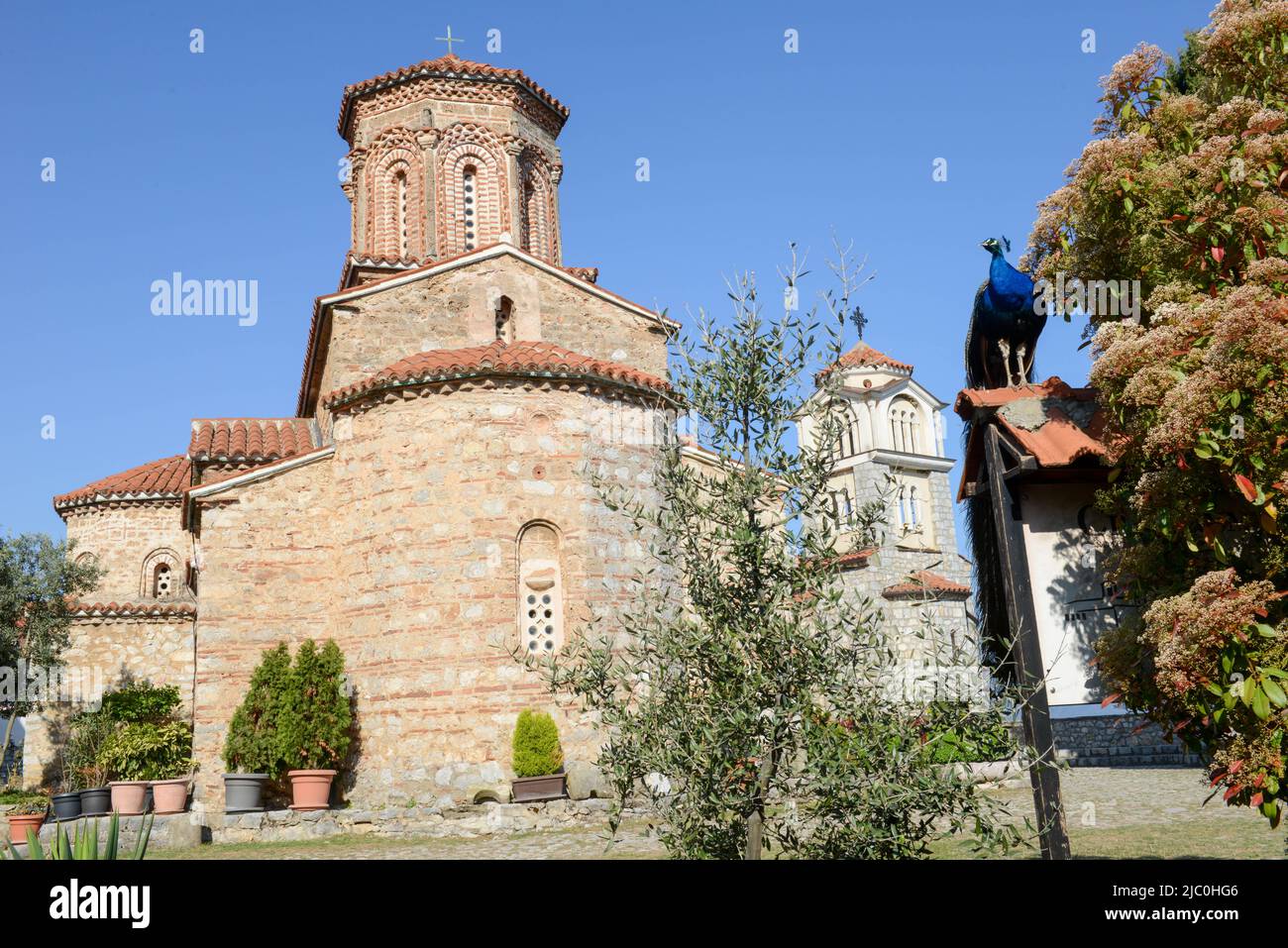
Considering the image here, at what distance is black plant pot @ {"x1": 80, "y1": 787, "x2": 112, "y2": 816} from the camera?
11289 millimetres

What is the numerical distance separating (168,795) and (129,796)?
0.48 meters

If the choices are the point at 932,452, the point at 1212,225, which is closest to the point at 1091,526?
the point at 1212,225

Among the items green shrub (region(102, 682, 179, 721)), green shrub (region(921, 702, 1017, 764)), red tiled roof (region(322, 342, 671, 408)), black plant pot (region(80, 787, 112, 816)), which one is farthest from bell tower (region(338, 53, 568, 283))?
green shrub (region(921, 702, 1017, 764))

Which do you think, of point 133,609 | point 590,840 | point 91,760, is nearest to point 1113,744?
point 590,840

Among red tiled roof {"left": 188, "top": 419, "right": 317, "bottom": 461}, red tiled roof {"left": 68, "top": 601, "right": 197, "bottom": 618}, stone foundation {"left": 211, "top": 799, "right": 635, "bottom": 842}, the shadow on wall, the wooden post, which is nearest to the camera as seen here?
the wooden post

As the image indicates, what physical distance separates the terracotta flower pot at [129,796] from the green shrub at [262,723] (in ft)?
3.05

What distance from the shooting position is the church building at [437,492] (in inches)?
453

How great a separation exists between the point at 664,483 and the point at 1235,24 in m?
3.94

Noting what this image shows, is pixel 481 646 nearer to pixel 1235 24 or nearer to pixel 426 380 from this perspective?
pixel 426 380

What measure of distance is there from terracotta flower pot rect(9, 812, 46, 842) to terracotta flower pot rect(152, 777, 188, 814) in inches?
47.5

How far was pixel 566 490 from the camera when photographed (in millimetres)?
12094

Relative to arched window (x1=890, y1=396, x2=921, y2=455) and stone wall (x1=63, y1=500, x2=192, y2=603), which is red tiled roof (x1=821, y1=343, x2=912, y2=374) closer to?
arched window (x1=890, y1=396, x2=921, y2=455)
